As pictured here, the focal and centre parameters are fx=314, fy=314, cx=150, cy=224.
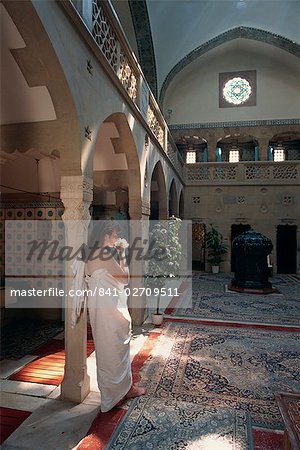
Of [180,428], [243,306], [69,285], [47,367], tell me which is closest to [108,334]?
[69,285]

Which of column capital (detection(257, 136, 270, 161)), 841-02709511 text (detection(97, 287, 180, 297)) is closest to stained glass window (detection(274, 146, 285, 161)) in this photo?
column capital (detection(257, 136, 270, 161))

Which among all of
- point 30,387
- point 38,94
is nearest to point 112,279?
point 30,387

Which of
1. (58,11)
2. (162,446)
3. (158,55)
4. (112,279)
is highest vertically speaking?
(158,55)

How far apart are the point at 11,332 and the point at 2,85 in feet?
14.8

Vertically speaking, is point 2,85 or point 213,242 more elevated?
point 2,85

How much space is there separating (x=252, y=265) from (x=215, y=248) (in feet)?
12.0

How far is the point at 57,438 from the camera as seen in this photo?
298 centimetres

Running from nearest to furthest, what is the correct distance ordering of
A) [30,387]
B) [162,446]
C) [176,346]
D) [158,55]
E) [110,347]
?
[162,446]
[110,347]
[30,387]
[176,346]
[158,55]

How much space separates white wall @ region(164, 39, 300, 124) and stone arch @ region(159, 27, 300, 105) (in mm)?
424

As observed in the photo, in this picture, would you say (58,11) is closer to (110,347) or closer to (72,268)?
(72,268)

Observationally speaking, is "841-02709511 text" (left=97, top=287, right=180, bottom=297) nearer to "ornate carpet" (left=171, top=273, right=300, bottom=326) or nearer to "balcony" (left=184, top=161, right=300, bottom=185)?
"ornate carpet" (left=171, top=273, right=300, bottom=326)

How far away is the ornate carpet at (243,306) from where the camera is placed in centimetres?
719

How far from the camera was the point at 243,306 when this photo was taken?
830cm

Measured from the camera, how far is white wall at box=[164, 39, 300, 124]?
15.4 metres
